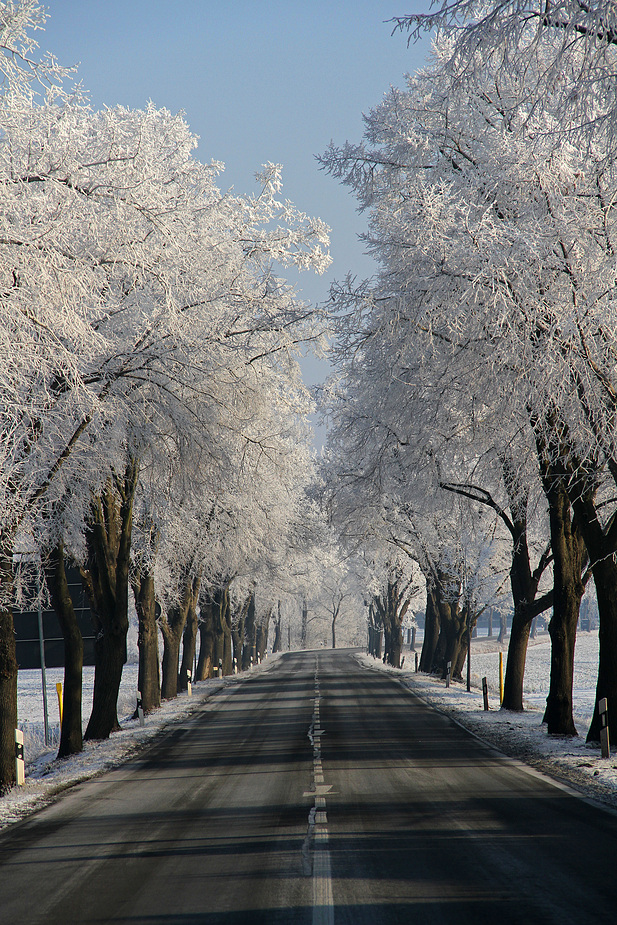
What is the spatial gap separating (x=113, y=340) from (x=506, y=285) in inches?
248

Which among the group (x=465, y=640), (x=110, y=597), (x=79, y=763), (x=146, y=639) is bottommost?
(x=465, y=640)

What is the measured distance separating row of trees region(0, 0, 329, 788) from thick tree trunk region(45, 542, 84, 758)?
1.9 inches

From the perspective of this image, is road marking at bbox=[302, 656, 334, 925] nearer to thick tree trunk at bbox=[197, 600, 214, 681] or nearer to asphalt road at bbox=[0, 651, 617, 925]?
asphalt road at bbox=[0, 651, 617, 925]

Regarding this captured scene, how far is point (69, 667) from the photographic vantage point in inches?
632

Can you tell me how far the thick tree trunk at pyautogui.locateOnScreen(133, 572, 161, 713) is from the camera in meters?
23.8

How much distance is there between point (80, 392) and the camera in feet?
35.4

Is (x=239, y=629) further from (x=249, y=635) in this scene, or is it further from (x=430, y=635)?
(x=430, y=635)

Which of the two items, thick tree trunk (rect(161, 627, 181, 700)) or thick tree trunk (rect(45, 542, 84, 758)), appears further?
thick tree trunk (rect(161, 627, 181, 700))

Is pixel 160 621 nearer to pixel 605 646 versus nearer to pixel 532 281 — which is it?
pixel 605 646

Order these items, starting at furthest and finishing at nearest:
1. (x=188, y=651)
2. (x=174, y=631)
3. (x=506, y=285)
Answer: (x=188, y=651)
(x=174, y=631)
(x=506, y=285)

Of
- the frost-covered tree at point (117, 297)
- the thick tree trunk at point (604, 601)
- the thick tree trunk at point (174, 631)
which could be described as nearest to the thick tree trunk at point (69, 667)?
the frost-covered tree at point (117, 297)

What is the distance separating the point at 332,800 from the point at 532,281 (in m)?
7.81

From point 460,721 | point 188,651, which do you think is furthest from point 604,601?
point 188,651

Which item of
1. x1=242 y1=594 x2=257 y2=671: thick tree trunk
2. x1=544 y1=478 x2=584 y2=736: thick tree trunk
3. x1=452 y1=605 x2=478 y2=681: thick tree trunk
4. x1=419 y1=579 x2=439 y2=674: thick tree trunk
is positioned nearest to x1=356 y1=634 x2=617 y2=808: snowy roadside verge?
x1=544 y1=478 x2=584 y2=736: thick tree trunk
